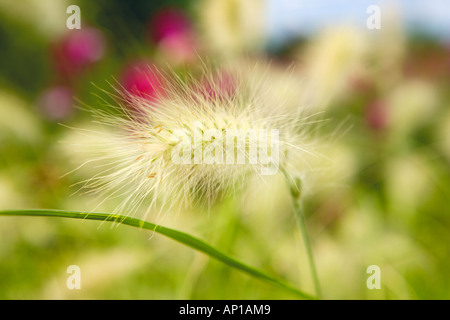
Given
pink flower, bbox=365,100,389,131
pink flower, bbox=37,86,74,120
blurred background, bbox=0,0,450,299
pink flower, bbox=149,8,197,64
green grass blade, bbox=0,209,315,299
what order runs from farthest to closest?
pink flower, bbox=37,86,74,120, pink flower, bbox=365,100,389,131, pink flower, bbox=149,8,197,64, blurred background, bbox=0,0,450,299, green grass blade, bbox=0,209,315,299

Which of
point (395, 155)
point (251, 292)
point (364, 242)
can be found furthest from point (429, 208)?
point (251, 292)

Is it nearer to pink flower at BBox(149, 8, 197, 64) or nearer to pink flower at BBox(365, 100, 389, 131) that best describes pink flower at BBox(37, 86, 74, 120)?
pink flower at BBox(149, 8, 197, 64)

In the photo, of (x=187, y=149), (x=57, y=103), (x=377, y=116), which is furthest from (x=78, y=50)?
(x=187, y=149)

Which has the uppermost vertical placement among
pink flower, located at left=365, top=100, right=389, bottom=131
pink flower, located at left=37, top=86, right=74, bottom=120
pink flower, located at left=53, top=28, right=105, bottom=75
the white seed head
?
pink flower, located at left=53, top=28, right=105, bottom=75

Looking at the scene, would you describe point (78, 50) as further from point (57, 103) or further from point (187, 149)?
point (187, 149)

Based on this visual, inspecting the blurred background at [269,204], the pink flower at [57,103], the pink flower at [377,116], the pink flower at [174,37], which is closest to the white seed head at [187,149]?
the blurred background at [269,204]

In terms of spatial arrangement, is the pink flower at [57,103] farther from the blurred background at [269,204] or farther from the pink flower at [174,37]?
the pink flower at [174,37]

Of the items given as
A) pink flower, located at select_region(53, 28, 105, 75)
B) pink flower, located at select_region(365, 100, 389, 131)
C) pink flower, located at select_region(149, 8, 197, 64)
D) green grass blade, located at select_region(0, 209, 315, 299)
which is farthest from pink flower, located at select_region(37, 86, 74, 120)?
green grass blade, located at select_region(0, 209, 315, 299)
